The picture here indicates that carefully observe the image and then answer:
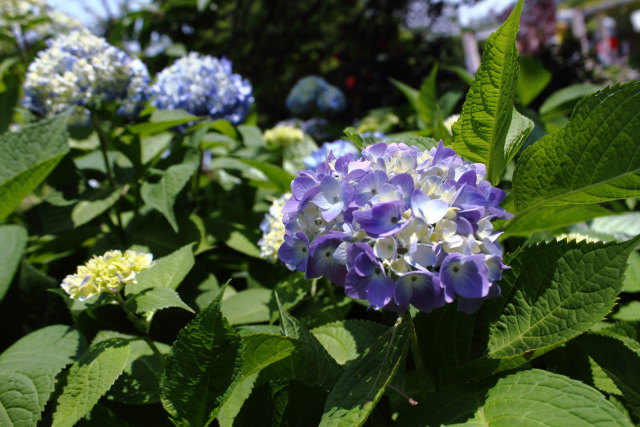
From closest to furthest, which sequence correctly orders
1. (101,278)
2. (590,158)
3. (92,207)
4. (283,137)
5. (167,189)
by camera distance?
(590,158), (101,278), (167,189), (92,207), (283,137)

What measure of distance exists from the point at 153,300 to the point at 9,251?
0.77 metres

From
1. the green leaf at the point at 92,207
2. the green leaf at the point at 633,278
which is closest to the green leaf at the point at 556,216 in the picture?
the green leaf at the point at 633,278

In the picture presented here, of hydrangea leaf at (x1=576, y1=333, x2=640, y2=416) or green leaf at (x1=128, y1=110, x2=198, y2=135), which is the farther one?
green leaf at (x1=128, y1=110, x2=198, y2=135)

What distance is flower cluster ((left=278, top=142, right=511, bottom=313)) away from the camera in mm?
867

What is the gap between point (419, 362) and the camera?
3.65 ft

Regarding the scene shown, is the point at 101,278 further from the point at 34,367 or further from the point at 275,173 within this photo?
the point at 275,173

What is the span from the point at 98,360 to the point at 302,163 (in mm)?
1569

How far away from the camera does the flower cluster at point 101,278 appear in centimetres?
122

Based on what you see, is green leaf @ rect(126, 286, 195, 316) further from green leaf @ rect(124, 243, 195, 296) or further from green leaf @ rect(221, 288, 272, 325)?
green leaf @ rect(221, 288, 272, 325)

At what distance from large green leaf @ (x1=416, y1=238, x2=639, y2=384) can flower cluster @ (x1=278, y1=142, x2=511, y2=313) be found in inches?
6.0

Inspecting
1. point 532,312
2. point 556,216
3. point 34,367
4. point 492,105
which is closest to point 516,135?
point 492,105

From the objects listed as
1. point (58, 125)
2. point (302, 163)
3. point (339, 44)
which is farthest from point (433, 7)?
point (58, 125)

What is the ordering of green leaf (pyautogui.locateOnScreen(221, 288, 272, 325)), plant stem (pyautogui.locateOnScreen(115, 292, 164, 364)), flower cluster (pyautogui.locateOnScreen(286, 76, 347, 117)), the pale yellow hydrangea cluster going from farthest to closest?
flower cluster (pyautogui.locateOnScreen(286, 76, 347, 117)) < the pale yellow hydrangea cluster < green leaf (pyautogui.locateOnScreen(221, 288, 272, 325)) < plant stem (pyautogui.locateOnScreen(115, 292, 164, 364))

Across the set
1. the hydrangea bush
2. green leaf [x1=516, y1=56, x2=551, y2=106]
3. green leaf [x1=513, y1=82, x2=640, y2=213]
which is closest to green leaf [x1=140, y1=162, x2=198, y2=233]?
the hydrangea bush
